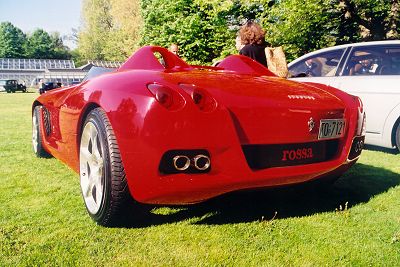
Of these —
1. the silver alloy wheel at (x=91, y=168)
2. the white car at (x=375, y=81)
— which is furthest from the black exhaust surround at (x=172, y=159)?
the white car at (x=375, y=81)

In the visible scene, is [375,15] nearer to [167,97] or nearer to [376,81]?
[376,81]

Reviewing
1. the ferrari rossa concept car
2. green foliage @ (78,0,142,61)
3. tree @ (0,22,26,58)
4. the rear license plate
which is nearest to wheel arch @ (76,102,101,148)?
the ferrari rossa concept car

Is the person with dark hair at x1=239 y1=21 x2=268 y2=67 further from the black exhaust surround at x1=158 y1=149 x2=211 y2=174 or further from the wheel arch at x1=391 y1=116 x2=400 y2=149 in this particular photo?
the black exhaust surround at x1=158 y1=149 x2=211 y2=174

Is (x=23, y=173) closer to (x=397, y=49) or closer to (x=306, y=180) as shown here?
(x=306, y=180)

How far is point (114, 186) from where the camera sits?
2.17 m

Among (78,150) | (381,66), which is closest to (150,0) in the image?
(381,66)

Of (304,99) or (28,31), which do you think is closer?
(304,99)

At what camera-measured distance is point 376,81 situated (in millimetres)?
5184

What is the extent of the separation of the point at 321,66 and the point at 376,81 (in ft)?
3.57

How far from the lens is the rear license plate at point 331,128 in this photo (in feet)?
8.24

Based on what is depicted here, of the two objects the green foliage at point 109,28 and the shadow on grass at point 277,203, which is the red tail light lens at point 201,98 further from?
the green foliage at point 109,28

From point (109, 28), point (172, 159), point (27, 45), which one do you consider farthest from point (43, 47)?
point (172, 159)

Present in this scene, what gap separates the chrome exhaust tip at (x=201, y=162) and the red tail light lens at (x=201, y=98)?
257mm

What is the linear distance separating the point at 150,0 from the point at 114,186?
24015 millimetres
